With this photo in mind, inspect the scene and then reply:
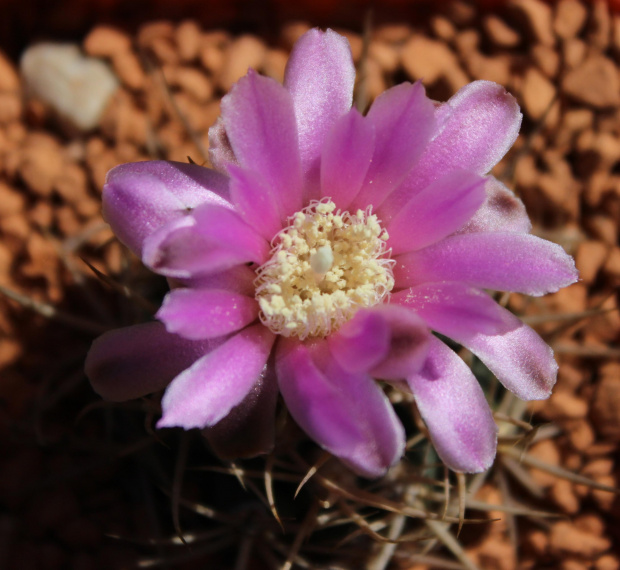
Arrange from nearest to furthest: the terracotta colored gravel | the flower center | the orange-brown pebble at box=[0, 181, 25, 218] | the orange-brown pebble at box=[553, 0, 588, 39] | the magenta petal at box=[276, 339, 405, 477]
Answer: the magenta petal at box=[276, 339, 405, 477], the flower center, the terracotta colored gravel, the orange-brown pebble at box=[0, 181, 25, 218], the orange-brown pebble at box=[553, 0, 588, 39]

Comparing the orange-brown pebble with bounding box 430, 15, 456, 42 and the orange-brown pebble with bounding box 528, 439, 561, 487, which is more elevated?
the orange-brown pebble with bounding box 430, 15, 456, 42

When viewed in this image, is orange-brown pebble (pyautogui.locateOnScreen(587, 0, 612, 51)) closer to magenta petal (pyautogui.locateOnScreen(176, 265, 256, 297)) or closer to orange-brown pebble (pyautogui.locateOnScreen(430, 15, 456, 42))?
orange-brown pebble (pyautogui.locateOnScreen(430, 15, 456, 42))

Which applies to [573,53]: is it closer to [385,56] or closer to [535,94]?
[535,94]

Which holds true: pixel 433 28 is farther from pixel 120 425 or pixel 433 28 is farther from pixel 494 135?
pixel 120 425

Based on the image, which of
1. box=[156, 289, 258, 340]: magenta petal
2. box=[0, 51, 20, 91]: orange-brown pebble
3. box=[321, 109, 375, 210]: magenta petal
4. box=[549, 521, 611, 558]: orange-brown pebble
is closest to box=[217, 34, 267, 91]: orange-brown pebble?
box=[0, 51, 20, 91]: orange-brown pebble

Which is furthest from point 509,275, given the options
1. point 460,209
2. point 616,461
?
point 616,461
